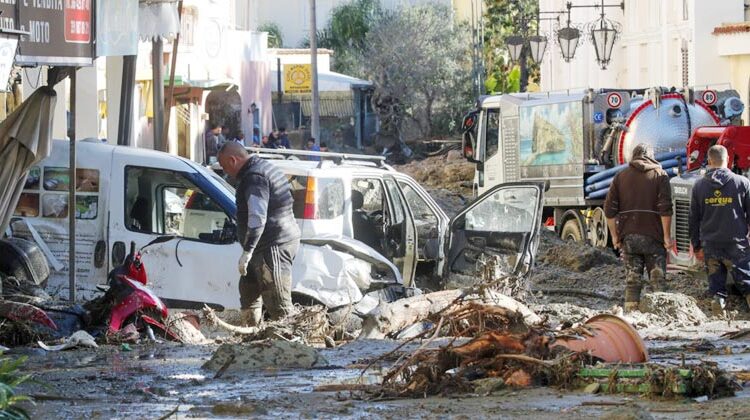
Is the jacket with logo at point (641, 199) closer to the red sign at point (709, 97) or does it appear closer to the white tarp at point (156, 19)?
the white tarp at point (156, 19)

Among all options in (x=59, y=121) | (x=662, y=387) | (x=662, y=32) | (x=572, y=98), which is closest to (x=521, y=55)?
(x=662, y=32)

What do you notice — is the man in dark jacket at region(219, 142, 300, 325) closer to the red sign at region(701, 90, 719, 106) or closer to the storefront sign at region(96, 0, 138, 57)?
the storefront sign at region(96, 0, 138, 57)

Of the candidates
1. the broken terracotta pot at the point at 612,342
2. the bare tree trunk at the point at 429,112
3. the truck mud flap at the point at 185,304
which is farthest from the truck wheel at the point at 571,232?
the bare tree trunk at the point at 429,112

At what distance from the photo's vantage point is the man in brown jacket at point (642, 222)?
47.6ft

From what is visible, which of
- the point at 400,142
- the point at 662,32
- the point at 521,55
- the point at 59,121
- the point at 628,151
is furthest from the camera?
the point at 400,142

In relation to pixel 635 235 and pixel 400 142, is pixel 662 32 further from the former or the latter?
pixel 635 235

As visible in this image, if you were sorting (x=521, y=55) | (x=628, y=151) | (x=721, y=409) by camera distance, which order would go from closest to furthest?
(x=721, y=409) → (x=628, y=151) → (x=521, y=55)

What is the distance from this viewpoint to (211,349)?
11586 millimetres

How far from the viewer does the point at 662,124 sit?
22.3 meters

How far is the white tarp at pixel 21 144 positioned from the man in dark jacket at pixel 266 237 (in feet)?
4.89

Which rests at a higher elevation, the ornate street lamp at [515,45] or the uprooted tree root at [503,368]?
the ornate street lamp at [515,45]

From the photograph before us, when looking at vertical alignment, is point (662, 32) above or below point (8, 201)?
above

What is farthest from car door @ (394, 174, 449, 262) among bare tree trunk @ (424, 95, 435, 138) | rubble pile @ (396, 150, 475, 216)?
bare tree trunk @ (424, 95, 435, 138)

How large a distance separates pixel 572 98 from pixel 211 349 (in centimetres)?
1331
